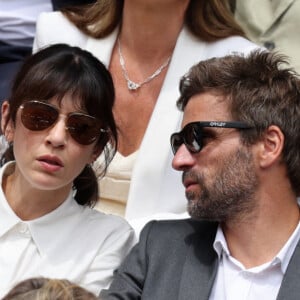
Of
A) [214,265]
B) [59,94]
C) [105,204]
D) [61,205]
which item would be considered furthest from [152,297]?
[105,204]

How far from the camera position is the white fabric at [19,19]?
379 cm

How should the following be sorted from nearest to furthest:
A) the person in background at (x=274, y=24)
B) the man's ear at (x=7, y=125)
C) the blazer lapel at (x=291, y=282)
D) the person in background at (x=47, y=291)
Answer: the person in background at (x=47, y=291)
the blazer lapel at (x=291, y=282)
the man's ear at (x=7, y=125)
the person in background at (x=274, y=24)

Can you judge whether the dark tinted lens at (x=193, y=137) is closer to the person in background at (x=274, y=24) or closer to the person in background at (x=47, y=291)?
the person in background at (x=47, y=291)

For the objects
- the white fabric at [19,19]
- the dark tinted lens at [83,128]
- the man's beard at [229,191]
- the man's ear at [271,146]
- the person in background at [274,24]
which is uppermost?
the person in background at [274,24]

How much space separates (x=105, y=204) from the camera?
3314 mm

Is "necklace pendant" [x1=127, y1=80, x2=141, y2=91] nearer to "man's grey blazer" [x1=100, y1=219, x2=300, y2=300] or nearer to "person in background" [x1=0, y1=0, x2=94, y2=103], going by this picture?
"person in background" [x1=0, y1=0, x2=94, y2=103]

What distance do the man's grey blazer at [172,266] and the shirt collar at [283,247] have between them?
19 mm

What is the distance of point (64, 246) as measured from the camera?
271 cm

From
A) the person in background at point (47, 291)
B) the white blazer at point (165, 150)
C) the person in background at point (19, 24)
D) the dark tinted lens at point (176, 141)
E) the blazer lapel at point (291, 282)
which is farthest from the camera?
the person in background at point (19, 24)

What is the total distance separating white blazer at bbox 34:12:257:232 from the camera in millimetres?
3215

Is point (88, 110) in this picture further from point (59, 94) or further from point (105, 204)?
point (105, 204)

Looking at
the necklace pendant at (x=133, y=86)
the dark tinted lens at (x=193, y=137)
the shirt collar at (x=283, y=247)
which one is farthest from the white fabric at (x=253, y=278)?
the necklace pendant at (x=133, y=86)

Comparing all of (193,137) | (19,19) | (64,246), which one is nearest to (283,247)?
(193,137)

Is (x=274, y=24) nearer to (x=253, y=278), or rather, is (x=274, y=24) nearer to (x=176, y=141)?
(x=176, y=141)
